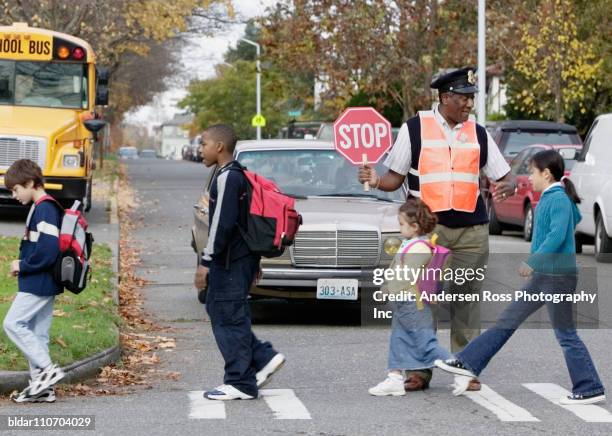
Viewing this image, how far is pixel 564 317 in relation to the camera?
8688 millimetres

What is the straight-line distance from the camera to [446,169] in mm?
9336

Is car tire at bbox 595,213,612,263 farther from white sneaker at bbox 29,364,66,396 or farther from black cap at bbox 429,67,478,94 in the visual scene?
white sneaker at bbox 29,364,66,396

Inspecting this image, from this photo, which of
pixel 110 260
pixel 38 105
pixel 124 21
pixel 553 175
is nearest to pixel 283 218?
pixel 553 175

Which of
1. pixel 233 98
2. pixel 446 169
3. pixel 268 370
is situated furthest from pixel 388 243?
pixel 233 98

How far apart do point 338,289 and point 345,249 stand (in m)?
0.38

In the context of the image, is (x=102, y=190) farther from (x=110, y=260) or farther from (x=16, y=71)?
(x=110, y=260)

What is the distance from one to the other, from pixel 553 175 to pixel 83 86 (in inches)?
634

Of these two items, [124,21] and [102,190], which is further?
[124,21]

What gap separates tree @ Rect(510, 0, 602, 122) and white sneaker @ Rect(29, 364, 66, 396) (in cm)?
2926

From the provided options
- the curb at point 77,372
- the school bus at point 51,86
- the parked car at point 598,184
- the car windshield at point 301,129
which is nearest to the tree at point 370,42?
the car windshield at point 301,129

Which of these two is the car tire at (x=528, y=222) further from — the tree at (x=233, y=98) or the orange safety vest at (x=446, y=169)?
the tree at (x=233, y=98)

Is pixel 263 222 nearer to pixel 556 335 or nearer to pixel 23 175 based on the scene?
pixel 23 175

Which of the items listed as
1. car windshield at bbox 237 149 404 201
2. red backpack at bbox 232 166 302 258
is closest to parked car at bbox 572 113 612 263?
car windshield at bbox 237 149 404 201

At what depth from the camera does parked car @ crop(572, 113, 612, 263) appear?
61.4 feet
